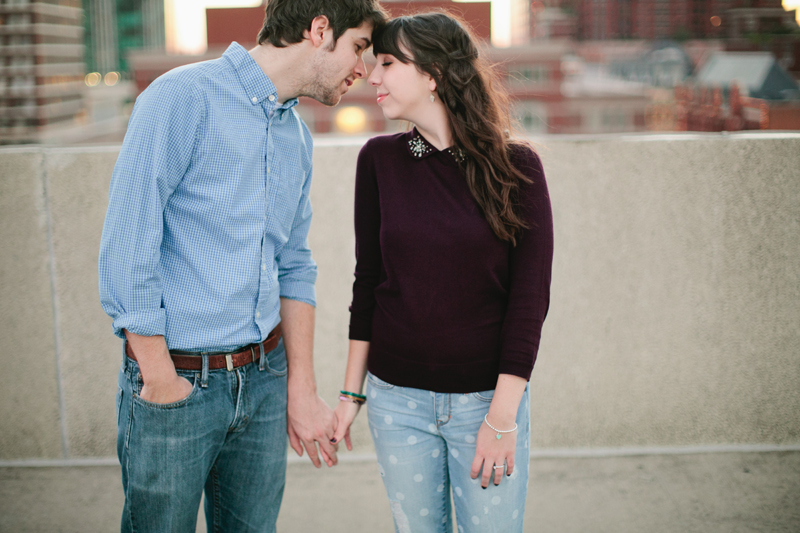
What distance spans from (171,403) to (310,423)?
0.44 meters

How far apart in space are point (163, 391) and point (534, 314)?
0.86m

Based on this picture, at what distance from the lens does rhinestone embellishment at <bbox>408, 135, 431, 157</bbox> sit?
154cm

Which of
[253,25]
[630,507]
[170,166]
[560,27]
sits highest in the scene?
[560,27]

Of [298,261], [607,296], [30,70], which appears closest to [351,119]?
[30,70]

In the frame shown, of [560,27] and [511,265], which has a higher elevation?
[560,27]

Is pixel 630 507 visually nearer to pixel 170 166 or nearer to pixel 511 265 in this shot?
pixel 511 265

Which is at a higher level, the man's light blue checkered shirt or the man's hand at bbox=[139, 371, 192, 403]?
the man's light blue checkered shirt

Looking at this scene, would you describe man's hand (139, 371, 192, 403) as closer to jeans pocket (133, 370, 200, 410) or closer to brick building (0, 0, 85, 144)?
jeans pocket (133, 370, 200, 410)

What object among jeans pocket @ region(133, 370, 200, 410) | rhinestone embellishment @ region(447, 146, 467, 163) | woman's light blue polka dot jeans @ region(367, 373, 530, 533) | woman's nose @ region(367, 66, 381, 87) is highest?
woman's nose @ region(367, 66, 381, 87)

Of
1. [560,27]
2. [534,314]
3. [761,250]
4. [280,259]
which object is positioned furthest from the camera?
[560,27]

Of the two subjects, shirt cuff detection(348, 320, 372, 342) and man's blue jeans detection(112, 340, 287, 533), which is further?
shirt cuff detection(348, 320, 372, 342)

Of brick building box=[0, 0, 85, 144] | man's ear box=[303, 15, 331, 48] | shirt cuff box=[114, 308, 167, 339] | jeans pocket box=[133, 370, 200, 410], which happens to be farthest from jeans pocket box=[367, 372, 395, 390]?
brick building box=[0, 0, 85, 144]

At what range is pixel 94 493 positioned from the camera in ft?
8.75

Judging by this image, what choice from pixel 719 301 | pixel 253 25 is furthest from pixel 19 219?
pixel 253 25
